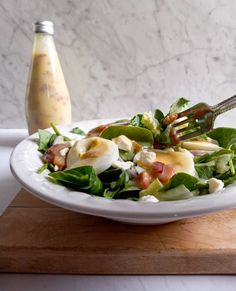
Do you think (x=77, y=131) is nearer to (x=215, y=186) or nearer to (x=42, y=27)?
(x=42, y=27)

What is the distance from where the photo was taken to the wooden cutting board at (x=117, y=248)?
55 centimetres

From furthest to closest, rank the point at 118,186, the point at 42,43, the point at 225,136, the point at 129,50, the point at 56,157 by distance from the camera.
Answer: the point at 129,50, the point at 42,43, the point at 225,136, the point at 56,157, the point at 118,186

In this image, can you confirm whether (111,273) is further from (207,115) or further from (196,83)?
(196,83)

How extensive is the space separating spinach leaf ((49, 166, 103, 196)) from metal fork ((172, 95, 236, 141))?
0.90 ft

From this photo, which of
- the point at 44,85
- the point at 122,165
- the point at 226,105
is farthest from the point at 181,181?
the point at 44,85

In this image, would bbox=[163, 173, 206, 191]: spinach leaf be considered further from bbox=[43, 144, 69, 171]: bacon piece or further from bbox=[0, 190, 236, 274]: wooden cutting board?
bbox=[43, 144, 69, 171]: bacon piece

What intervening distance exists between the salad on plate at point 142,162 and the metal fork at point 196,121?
0.02 meters

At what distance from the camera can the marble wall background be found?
3.81 feet

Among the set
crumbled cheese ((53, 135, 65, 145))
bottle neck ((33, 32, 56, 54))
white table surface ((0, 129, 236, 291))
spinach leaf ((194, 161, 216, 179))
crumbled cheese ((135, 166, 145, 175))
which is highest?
bottle neck ((33, 32, 56, 54))

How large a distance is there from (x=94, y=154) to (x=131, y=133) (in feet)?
0.54

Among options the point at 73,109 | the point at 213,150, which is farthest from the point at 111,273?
the point at 73,109

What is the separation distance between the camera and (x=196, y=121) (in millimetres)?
804

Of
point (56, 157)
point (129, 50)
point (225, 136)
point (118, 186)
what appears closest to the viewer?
point (118, 186)

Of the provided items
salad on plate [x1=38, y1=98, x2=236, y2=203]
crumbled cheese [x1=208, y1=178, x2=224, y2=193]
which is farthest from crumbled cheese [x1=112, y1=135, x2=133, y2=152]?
crumbled cheese [x1=208, y1=178, x2=224, y2=193]
